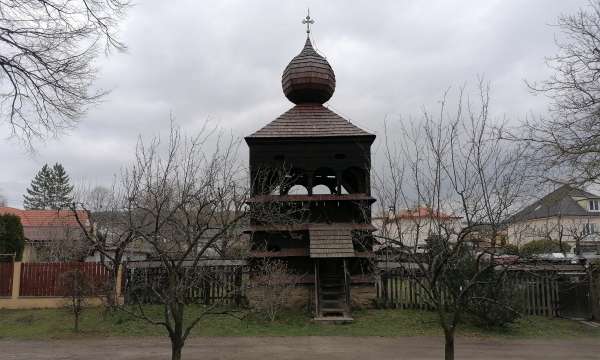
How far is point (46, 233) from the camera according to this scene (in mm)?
36062

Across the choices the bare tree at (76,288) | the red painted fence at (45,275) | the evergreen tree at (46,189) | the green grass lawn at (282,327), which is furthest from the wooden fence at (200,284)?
the evergreen tree at (46,189)

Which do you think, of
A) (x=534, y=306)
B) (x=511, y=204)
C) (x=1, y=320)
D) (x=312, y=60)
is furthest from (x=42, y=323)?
(x=534, y=306)

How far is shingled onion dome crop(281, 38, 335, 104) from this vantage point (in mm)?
19094

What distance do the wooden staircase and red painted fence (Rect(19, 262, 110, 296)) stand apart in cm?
778

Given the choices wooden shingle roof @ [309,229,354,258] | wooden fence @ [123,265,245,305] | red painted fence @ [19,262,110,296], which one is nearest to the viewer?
wooden shingle roof @ [309,229,354,258]

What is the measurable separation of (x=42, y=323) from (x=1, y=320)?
67.1 inches

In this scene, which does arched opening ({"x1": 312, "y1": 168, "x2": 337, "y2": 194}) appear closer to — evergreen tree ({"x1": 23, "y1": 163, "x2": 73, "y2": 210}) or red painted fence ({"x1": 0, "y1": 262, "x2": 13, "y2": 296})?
red painted fence ({"x1": 0, "y1": 262, "x2": 13, "y2": 296})

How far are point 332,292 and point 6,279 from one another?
12028mm

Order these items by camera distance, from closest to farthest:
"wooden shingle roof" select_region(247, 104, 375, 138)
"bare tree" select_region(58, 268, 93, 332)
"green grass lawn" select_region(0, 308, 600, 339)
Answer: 1. "green grass lawn" select_region(0, 308, 600, 339)
2. "bare tree" select_region(58, 268, 93, 332)
3. "wooden shingle roof" select_region(247, 104, 375, 138)

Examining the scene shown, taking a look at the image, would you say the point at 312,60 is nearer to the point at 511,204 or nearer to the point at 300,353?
the point at 300,353

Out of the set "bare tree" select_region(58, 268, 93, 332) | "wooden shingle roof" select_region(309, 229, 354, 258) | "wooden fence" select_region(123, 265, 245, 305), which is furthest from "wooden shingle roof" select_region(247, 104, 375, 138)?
"bare tree" select_region(58, 268, 93, 332)

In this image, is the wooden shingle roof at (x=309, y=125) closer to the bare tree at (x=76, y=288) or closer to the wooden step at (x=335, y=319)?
the wooden step at (x=335, y=319)

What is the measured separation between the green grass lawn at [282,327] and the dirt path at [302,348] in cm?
72

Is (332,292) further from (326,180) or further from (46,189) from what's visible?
(46,189)
